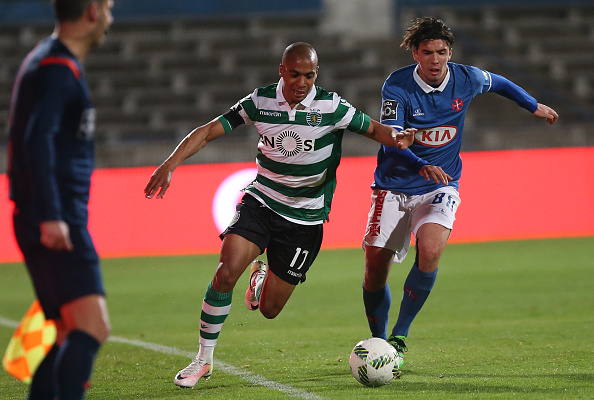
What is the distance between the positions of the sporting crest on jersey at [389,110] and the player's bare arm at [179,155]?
3.76 feet

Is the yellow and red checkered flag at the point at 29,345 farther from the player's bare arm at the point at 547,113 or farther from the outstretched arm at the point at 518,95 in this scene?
the player's bare arm at the point at 547,113

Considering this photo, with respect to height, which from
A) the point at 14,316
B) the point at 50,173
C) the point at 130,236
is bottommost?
the point at 130,236

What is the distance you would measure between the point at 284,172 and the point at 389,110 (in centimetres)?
85

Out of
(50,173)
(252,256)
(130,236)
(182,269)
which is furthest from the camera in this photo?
(130,236)

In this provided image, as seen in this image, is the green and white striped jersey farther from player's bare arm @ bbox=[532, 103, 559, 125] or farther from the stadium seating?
the stadium seating

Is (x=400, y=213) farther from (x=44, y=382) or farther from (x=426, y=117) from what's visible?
(x=44, y=382)

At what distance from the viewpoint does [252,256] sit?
17.6 feet

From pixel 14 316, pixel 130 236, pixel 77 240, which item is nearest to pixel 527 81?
pixel 130 236

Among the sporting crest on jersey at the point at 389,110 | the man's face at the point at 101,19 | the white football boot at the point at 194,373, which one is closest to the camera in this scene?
the man's face at the point at 101,19

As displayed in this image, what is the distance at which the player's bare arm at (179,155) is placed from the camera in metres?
4.92

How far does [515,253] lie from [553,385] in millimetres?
8328

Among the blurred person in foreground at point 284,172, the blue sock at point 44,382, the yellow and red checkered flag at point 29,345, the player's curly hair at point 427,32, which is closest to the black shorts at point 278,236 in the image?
the blurred person in foreground at point 284,172

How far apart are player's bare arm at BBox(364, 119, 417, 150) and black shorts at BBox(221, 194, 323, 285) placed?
2.61 ft

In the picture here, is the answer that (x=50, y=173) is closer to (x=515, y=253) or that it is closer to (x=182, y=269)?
(x=182, y=269)
